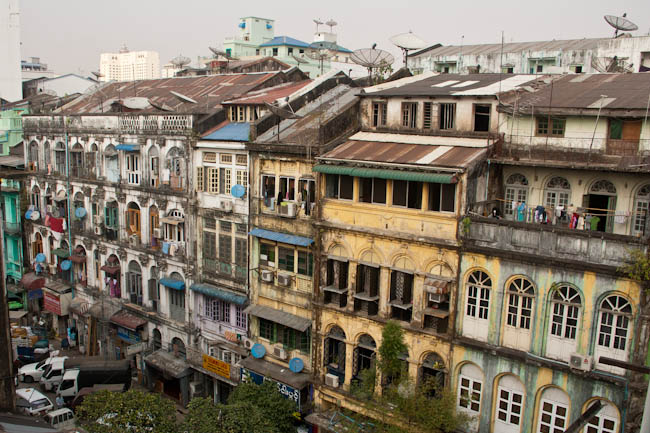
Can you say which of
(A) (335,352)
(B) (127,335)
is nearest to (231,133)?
(A) (335,352)

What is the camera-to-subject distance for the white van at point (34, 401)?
33219 mm

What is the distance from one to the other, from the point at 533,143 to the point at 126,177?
25.6 metres

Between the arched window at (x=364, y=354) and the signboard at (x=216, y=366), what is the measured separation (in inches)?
313

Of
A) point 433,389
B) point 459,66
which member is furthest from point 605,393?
point 459,66

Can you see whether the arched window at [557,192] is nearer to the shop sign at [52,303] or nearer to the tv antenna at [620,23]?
the tv antenna at [620,23]

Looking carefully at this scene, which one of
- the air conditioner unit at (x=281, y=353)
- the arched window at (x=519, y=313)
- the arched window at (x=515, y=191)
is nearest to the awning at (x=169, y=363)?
the air conditioner unit at (x=281, y=353)

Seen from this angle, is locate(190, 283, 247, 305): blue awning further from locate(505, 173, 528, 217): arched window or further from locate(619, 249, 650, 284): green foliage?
locate(619, 249, 650, 284): green foliage

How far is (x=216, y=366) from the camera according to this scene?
102 ft

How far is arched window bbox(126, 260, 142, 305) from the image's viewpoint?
3788 cm

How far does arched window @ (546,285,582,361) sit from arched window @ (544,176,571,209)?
366 cm

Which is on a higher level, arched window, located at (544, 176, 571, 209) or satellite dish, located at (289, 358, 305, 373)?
arched window, located at (544, 176, 571, 209)

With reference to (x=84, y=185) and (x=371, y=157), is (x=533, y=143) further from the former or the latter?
(x=84, y=185)

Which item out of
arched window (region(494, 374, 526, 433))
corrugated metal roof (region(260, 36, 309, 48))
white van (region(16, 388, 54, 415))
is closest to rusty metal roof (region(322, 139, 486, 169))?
arched window (region(494, 374, 526, 433))

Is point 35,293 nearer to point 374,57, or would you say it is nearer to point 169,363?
point 169,363
